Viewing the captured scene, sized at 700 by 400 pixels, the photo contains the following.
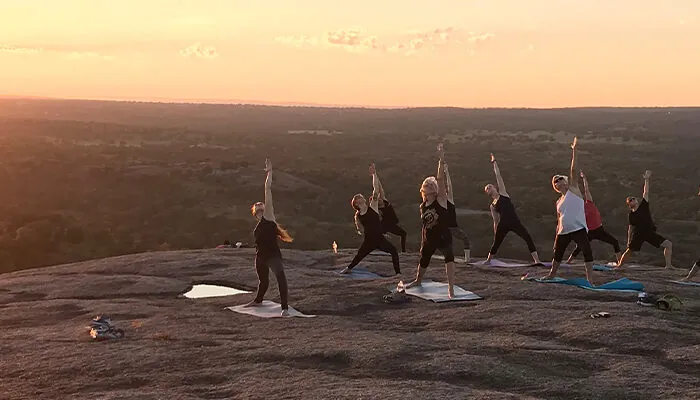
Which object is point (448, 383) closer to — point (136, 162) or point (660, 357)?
point (660, 357)

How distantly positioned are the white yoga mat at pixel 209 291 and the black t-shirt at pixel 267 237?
301 centimetres

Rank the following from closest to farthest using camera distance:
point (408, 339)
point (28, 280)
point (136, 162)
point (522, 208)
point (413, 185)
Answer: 1. point (408, 339)
2. point (28, 280)
3. point (522, 208)
4. point (413, 185)
5. point (136, 162)

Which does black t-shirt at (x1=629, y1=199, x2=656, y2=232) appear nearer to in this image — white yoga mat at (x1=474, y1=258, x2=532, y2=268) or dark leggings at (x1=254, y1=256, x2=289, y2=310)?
white yoga mat at (x1=474, y1=258, x2=532, y2=268)

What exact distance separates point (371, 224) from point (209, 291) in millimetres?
3831

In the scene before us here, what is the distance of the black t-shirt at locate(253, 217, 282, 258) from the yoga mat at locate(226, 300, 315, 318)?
3.29 feet

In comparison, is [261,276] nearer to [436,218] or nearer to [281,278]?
[281,278]

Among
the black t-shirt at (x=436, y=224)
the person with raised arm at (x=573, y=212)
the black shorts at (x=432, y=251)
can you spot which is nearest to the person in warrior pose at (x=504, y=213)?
the person with raised arm at (x=573, y=212)

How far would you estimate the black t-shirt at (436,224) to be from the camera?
1377cm

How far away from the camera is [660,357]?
10.4 m

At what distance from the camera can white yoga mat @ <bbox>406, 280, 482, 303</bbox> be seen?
14.5 metres

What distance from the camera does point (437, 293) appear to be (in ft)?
49.1

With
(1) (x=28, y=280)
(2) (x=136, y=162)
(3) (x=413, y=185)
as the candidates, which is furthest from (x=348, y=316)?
(2) (x=136, y=162)

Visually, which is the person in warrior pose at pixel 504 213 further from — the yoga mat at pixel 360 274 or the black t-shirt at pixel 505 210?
the yoga mat at pixel 360 274

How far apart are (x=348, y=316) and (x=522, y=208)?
35662 mm
